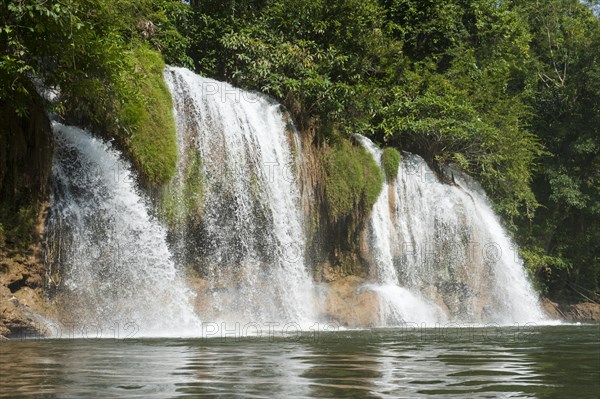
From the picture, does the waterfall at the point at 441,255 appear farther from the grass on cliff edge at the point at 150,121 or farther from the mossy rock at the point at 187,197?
the grass on cliff edge at the point at 150,121

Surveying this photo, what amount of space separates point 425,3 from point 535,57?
7038 millimetres

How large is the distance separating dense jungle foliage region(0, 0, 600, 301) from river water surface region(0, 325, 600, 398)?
5.29 metres

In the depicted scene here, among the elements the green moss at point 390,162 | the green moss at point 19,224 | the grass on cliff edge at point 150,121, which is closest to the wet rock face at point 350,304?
the green moss at point 390,162

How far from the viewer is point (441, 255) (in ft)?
76.5

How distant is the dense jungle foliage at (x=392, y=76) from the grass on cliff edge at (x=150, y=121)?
0.11 ft

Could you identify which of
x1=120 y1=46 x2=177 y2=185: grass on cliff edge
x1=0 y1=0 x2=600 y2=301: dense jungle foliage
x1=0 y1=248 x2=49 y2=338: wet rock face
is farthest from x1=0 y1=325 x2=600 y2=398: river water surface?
x1=120 y1=46 x2=177 y2=185: grass on cliff edge

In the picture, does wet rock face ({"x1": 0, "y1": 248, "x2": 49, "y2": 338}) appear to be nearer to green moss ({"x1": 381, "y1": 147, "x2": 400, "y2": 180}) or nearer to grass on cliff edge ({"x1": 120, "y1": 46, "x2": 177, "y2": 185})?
grass on cliff edge ({"x1": 120, "y1": 46, "x2": 177, "y2": 185})

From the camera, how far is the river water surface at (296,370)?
211 inches

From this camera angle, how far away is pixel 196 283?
55.4 feet

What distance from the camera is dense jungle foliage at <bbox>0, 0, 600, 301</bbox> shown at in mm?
13672

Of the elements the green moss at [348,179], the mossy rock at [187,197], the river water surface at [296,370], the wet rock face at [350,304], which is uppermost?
the green moss at [348,179]

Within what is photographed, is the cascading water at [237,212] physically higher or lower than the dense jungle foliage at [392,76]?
lower

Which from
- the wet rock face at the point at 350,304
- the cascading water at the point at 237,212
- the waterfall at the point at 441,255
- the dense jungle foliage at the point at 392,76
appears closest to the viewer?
the dense jungle foliage at the point at 392,76

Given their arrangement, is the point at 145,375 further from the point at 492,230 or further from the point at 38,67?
the point at 492,230
